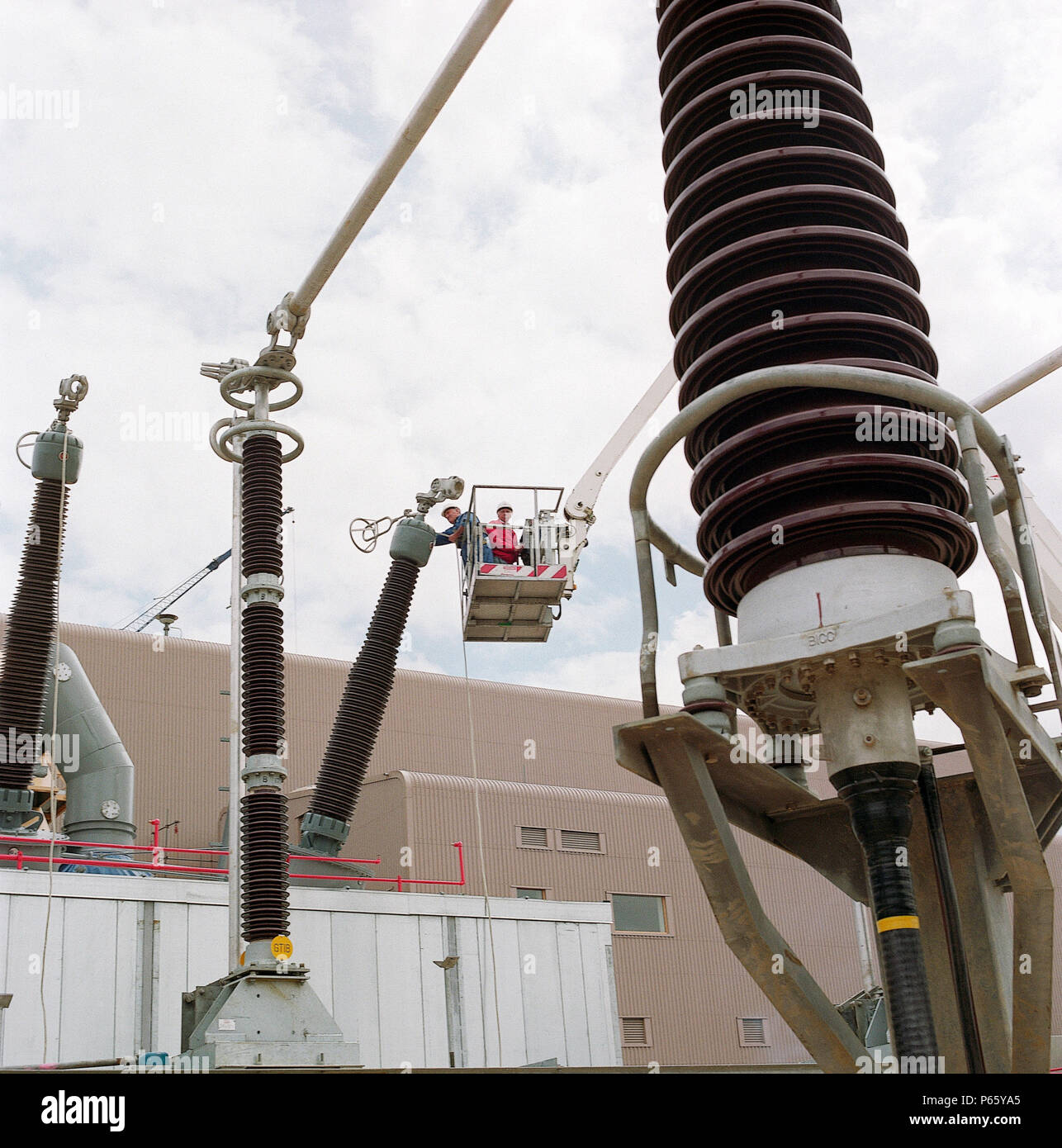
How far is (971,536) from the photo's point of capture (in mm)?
7938

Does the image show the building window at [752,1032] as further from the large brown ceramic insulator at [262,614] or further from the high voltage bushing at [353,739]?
the large brown ceramic insulator at [262,614]

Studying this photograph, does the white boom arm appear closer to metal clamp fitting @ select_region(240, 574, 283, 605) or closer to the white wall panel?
the white wall panel

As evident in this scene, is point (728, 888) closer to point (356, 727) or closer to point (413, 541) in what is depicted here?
point (356, 727)

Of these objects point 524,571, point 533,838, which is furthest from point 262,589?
point 533,838

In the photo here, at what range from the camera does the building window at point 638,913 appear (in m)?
33.0

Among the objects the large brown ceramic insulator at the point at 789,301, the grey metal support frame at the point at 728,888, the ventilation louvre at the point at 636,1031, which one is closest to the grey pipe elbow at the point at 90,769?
the ventilation louvre at the point at 636,1031

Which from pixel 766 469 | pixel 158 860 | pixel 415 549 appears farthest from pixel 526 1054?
pixel 766 469

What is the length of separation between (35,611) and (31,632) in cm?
34

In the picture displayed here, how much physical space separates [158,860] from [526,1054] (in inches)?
298

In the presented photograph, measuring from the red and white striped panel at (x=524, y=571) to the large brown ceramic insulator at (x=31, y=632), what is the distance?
7234mm

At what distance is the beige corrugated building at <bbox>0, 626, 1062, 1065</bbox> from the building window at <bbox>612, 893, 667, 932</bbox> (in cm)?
4

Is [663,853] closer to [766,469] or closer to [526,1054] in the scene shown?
[526,1054]
